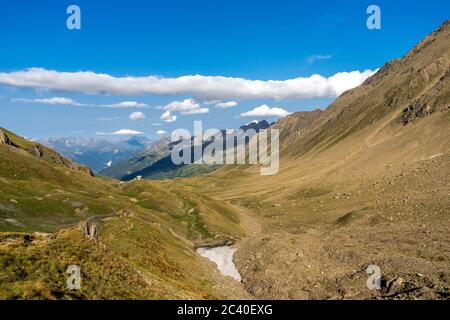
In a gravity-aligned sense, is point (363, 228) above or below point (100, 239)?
below

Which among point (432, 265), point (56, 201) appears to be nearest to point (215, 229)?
point (56, 201)

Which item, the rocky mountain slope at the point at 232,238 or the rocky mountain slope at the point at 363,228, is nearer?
the rocky mountain slope at the point at 232,238

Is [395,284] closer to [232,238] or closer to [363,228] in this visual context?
[363,228]

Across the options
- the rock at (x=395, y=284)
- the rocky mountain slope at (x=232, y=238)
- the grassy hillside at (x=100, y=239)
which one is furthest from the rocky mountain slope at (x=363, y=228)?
the grassy hillside at (x=100, y=239)

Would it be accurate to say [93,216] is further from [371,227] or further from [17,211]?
[371,227]

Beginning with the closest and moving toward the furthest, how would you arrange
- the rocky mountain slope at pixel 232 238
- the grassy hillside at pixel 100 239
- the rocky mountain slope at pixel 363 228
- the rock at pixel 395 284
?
the grassy hillside at pixel 100 239
the rocky mountain slope at pixel 232 238
the rock at pixel 395 284
the rocky mountain slope at pixel 363 228

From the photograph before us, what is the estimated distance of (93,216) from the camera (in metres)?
87.5

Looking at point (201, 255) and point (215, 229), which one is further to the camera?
point (215, 229)

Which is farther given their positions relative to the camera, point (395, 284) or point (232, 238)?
point (232, 238)

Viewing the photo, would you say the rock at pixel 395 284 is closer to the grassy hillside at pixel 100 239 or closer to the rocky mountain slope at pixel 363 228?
the rocky mountain slope at pixel 363 228

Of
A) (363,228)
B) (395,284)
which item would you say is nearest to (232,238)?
(363,228)

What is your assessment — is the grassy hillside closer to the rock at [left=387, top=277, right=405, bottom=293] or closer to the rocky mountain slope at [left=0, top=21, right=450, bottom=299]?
the rocky mountain slope at [left=0, top=21, right=450, bottom=299]
